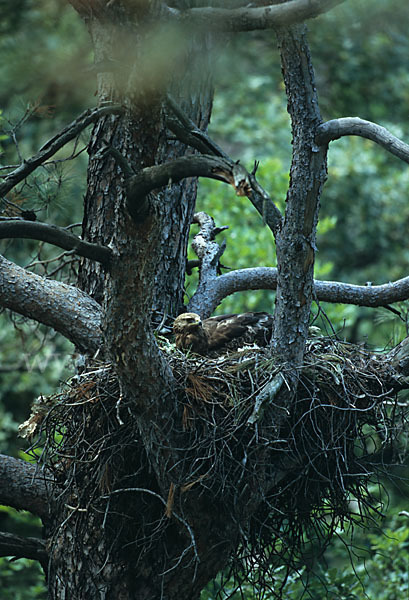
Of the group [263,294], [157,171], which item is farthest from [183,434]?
[263,294]

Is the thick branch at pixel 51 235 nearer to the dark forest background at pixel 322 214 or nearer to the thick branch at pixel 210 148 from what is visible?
the thick branch at pixel 210 148

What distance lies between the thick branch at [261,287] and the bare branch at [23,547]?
169cm

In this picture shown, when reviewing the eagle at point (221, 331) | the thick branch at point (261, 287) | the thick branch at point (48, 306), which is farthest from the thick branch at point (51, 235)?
the thick branch at point (261, 287)

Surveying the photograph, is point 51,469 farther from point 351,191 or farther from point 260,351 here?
point 351,191

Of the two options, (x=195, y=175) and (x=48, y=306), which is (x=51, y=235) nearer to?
(x=195, y=175)

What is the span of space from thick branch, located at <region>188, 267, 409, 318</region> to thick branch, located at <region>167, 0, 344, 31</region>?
6.85ft

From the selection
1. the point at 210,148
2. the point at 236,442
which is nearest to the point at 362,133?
the point at 210,148

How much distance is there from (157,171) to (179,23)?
55 cm

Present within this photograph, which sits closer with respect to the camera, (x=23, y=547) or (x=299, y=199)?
(x=299, y=199)

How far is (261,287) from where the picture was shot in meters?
4.83

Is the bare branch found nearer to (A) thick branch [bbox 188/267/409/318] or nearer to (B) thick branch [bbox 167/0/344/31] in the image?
(A) thick branch [bbox 188/267/409/318]

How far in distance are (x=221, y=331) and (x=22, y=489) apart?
1459mm

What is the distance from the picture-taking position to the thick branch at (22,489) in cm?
397

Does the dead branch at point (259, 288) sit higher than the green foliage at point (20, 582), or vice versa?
the dead branch at point (259, 288)
